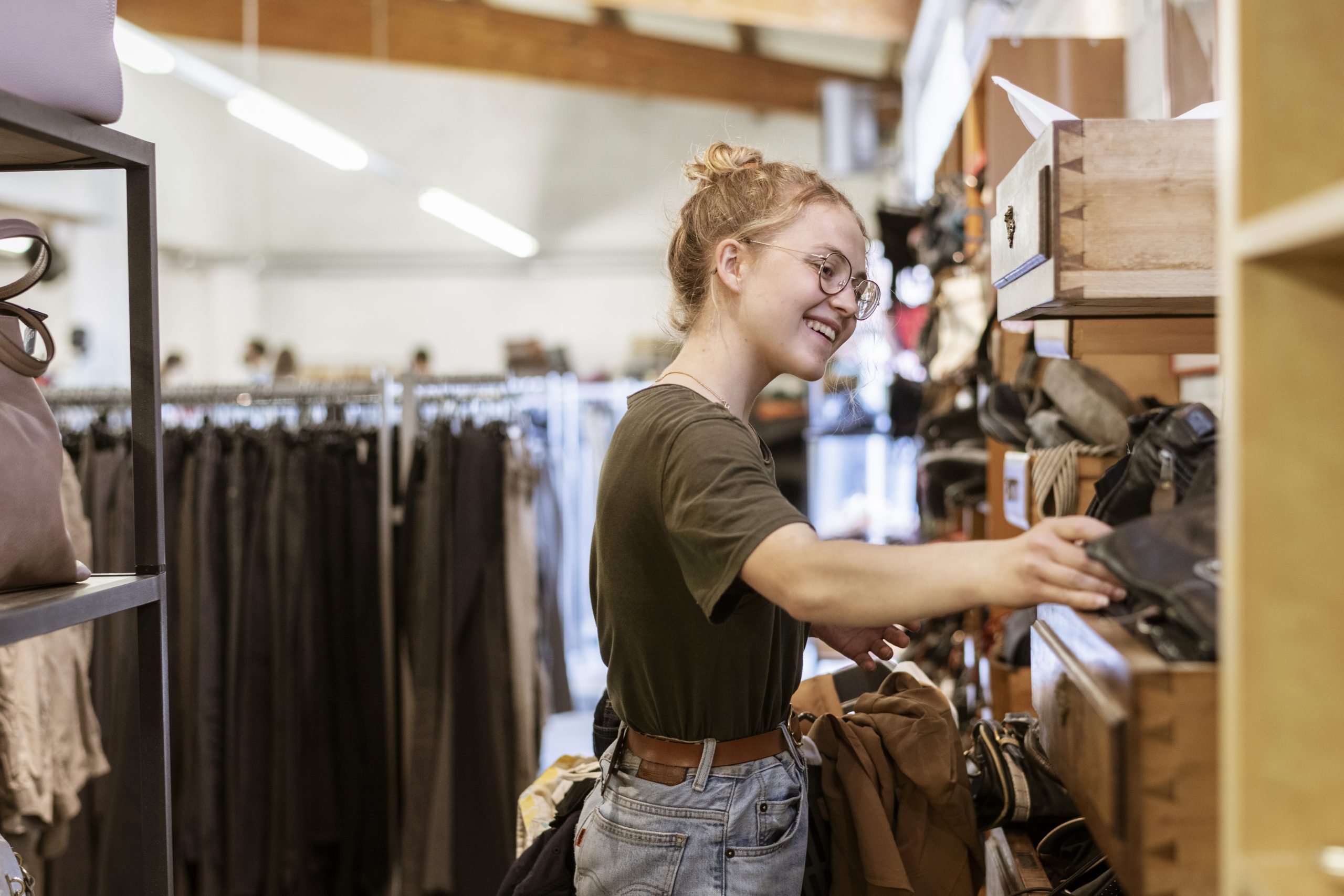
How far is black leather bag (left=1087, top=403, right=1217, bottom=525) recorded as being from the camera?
121 cm

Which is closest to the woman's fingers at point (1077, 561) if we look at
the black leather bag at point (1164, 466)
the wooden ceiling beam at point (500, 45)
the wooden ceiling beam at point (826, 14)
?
the black leather bag at point (1164, 466)

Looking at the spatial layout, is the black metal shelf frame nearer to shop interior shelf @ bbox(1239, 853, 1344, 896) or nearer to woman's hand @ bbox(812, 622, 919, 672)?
woman's hand @ bbox(812, 622, 919, 672)

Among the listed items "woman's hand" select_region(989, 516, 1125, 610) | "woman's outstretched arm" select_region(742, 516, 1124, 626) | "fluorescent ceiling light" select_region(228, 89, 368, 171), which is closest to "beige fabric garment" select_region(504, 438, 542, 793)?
"woman's outstretched arm" select_region(742, 516, 1124, 626)

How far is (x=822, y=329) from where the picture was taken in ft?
4.99

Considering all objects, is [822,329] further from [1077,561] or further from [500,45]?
[500,45]

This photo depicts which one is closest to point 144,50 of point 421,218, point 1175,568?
point 1175,568

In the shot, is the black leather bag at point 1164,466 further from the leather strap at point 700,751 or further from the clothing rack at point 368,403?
the clothing rack at point 368,403

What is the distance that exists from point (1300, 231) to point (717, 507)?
2.04ft

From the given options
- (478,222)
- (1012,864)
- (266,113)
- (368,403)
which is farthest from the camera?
(478,222)

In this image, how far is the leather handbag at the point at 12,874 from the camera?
137cm

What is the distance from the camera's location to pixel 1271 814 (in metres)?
0.82

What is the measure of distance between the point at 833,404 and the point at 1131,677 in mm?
5900

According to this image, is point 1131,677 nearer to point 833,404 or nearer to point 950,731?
point 950,731

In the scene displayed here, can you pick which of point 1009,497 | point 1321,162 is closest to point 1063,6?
point 1009,497
